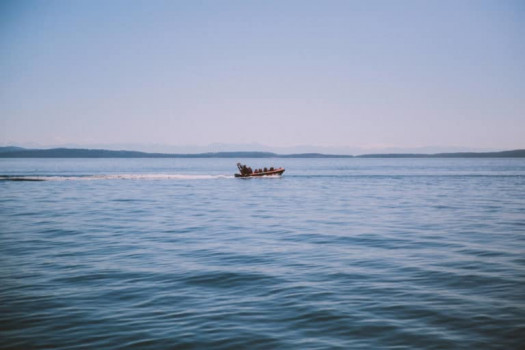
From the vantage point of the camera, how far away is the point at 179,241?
60.7 feet

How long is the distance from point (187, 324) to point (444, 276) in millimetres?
7610

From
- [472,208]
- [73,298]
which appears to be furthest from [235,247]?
[472,208]

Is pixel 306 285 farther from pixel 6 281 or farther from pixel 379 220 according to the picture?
pixel 379 220

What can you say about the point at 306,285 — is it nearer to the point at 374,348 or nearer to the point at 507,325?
the point at 374,348

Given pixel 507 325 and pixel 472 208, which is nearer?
pixel 507 325

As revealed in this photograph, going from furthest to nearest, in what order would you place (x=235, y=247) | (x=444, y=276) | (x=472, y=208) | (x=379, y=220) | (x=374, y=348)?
1. (x=472, y=208)
2. (x=379, y=220)
3. (x=235, y=247)
4. (x=444, y=276)
5. (x=374, y=348)

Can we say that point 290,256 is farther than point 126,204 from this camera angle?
No

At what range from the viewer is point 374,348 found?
7.49 meters

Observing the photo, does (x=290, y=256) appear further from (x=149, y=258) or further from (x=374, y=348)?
(x=374, y=348)

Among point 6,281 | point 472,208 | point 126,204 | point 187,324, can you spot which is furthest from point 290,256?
point 126,204

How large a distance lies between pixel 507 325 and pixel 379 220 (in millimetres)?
16717

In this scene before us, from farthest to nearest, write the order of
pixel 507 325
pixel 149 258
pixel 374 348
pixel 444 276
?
pixel 149 258, pixel 444 276, pixel 507 325, pixel 374 348

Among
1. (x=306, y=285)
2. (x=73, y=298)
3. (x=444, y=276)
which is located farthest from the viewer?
(x=444, y=276)

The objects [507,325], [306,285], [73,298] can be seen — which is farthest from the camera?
[306,285]
